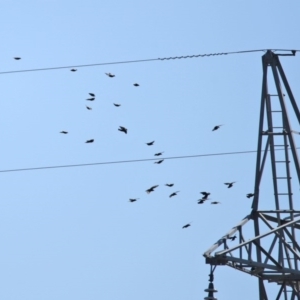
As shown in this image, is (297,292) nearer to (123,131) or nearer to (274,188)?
(274,188)

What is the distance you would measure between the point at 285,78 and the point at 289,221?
14.7ft

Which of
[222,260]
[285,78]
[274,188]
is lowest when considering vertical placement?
[222,260]

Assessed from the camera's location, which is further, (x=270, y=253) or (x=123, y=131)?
(x=123, y=131)

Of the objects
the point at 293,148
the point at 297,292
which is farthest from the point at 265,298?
the point at 293,148

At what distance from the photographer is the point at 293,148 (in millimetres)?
47094

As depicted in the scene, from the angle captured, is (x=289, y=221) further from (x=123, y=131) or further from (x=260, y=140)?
(x=123, y=131)

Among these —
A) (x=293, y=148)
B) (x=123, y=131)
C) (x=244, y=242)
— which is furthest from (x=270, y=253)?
(x=123, y=131)

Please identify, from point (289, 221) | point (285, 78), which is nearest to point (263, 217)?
point (289, 221)

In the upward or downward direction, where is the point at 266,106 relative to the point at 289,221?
upward

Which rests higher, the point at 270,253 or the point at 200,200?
the point at 200,200

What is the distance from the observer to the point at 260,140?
4791 centimetres

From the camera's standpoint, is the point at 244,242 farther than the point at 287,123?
No

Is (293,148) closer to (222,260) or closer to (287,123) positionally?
(287,123)

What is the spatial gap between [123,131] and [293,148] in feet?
19.3
